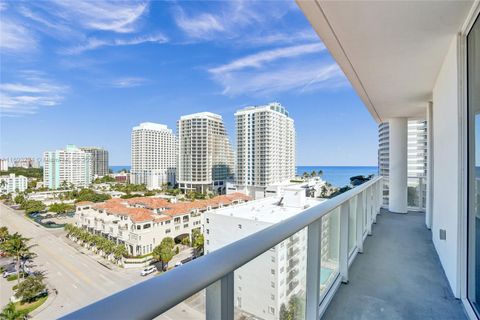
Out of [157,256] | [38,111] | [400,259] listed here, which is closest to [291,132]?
[157,256]

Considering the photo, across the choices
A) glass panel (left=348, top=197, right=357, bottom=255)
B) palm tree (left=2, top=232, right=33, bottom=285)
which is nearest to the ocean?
glass panel (left=348, top=197, right=357, bottom=255)

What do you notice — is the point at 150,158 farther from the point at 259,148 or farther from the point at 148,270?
the point at 148,270

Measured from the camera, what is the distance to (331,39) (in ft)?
8.38

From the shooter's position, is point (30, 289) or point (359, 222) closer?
point (359, 222)

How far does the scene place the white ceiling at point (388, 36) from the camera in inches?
77.2

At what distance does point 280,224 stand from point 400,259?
2698 millimetres

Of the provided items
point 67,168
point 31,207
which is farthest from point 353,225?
point 67,168

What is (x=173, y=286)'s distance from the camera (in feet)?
1.57

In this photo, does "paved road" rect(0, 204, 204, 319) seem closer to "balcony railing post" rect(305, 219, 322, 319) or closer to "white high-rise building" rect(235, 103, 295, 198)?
"balcony railing post" rect(305, 219, 322, 319)

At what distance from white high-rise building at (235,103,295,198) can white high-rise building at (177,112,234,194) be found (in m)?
7.30

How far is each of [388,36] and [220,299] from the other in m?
2.86

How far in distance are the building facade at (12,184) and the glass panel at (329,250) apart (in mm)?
45469

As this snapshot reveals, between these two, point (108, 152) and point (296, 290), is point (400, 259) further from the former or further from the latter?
point (108, 152)

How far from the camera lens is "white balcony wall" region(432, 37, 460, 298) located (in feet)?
7.14
